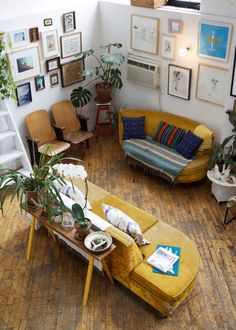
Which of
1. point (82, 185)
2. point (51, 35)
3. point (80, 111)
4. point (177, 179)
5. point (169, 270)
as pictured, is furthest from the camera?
point (80, 111)

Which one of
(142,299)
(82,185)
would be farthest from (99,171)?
(142,299)

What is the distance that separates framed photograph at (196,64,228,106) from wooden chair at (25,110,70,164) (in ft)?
7.66

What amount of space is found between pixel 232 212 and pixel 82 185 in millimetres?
2143

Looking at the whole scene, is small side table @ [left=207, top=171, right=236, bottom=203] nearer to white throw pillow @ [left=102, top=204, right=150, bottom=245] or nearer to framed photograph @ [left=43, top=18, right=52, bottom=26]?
white throw pillow @ [left=102, top=204, right=150, bottom=245]

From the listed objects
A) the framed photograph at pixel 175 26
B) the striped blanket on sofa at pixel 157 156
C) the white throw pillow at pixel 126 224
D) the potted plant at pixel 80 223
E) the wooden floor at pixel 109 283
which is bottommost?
the wooden floor at pixel 109 283

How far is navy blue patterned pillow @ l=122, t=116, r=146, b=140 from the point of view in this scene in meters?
6.51

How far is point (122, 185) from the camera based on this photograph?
6082mm

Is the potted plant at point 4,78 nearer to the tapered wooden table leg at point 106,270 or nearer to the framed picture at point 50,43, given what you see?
the framed picture at point 50,43

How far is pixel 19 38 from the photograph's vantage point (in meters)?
5.73

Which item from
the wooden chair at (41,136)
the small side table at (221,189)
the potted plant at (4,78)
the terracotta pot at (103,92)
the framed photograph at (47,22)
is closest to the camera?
the potted plant at (4,78)

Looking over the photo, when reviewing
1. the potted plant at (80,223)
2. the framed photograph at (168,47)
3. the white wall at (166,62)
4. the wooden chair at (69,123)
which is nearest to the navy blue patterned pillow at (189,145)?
the white wall at (166,62)

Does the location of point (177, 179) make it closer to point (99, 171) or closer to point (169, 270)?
point (99, 171)

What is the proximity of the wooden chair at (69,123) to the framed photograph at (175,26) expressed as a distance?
6.79 ft

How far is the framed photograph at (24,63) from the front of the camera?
5.78 metres
